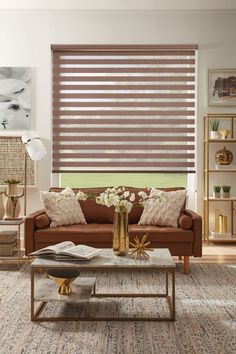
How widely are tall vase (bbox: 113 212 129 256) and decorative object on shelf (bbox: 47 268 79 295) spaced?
0.36 m

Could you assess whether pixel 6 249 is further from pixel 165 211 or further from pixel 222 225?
pixel 222 225

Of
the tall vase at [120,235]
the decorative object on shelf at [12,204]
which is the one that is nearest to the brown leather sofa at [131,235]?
the decorative object on shelf at [12,204]

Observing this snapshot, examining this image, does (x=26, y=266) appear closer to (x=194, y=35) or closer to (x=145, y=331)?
(x=145, y=331)

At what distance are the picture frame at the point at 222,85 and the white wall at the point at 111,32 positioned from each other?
0.08 metres

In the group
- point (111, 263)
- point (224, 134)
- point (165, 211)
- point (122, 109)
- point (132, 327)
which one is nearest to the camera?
point (132, 327)

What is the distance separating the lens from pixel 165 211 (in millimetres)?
4844

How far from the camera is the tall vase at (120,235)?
3.51 m

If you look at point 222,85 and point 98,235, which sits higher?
point 222,85

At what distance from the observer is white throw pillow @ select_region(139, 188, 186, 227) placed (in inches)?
189

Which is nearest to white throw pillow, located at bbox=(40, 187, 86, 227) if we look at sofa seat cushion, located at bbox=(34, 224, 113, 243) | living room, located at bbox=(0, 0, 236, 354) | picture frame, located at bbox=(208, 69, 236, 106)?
sofa seat cushion, located at bbox=(34, 224, 113, 243)

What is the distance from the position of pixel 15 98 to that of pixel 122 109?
139 centimetres

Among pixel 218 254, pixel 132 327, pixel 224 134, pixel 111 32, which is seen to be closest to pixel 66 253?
pixel 132 327

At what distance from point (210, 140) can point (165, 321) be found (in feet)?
10.5

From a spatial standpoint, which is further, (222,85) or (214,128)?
(222,85)
